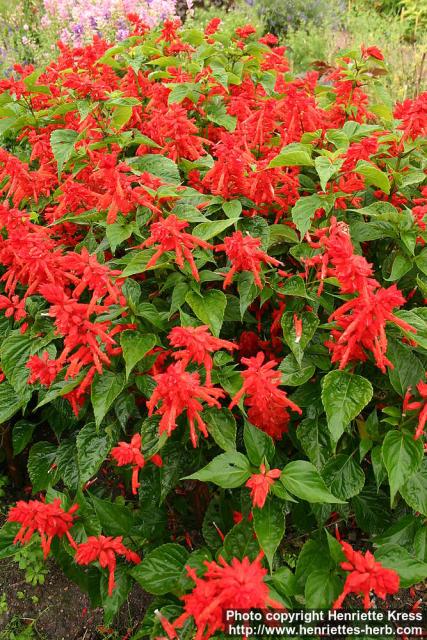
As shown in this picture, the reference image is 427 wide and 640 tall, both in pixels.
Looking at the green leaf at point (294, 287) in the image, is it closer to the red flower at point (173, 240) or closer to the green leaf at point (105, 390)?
the red flower at point (173, 240)

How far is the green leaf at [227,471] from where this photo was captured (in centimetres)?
144

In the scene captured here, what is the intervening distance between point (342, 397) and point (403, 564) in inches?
18.0

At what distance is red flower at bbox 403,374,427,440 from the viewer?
4.67 ft

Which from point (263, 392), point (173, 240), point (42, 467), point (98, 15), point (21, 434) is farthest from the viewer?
point (98, 15)

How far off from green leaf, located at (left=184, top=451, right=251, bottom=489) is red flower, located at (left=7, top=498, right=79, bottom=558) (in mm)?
440

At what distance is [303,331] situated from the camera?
5.34 feet

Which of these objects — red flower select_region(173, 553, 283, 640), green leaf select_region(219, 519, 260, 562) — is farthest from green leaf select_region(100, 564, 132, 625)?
red flower select_region(173, 553, 283, 640)

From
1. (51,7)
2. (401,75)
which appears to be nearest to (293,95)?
(401,75)

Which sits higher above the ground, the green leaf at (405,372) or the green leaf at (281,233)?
the green leaf at (281,233)

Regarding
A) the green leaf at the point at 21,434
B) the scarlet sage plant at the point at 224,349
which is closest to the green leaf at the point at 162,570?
the scarlet sage plant at the point at 224,349

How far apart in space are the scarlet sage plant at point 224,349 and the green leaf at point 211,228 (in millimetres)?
11

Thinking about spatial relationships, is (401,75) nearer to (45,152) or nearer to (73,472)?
(45,152)

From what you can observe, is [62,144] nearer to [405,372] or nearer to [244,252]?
[244,252]

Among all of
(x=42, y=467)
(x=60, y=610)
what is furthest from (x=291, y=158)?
(x=60, y=610)
